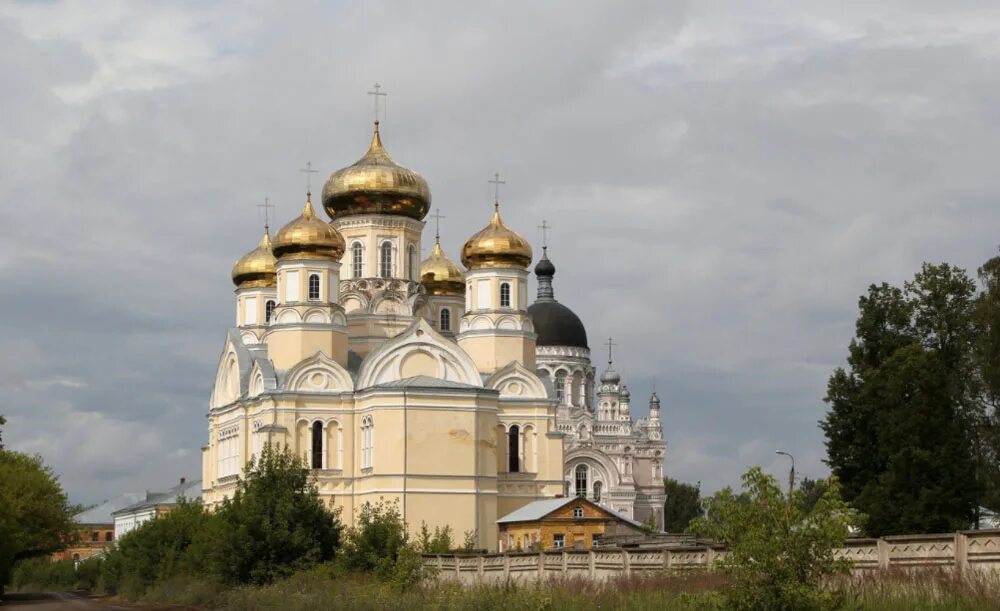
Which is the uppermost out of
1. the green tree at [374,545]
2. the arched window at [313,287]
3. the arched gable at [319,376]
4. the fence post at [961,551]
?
the arched window at [313,287]

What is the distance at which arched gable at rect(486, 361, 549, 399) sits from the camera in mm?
54562

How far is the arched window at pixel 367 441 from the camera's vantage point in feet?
166

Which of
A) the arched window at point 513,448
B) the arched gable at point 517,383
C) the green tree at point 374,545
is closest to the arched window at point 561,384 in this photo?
the arched gable at point 517,383

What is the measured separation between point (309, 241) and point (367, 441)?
276 inches

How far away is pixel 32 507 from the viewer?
53.2 meters

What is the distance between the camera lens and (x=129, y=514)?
302ft

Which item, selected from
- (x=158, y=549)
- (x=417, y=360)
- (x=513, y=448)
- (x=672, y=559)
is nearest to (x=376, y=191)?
(x=417, y=360)

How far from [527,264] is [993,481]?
2117cm

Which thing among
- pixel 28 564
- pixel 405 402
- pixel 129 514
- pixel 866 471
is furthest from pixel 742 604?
pixel 129 514

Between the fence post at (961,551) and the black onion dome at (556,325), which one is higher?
the black onion dome at (556,325)

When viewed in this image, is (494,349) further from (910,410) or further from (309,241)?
(910,410)

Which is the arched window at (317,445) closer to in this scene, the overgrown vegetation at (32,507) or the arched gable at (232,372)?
the arched gable at (232,372)

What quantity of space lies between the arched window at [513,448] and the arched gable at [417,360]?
11.0 ft

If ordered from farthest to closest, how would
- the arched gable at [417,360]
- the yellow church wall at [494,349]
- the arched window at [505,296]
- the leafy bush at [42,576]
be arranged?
the leafy bush at [42,576]
the arched window at [505,296]
the yellow church wall at [494,349]
the arched gable at [417,360]
